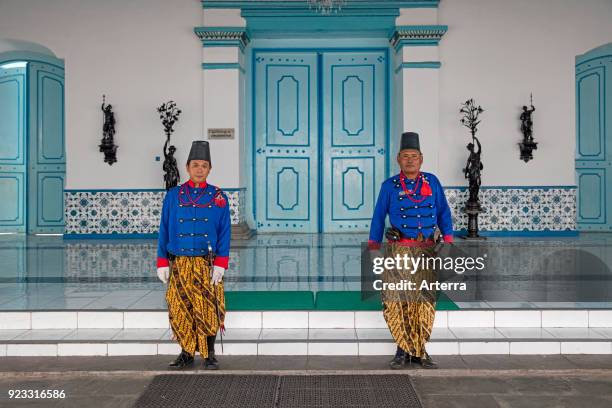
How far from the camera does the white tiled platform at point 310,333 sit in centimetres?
359

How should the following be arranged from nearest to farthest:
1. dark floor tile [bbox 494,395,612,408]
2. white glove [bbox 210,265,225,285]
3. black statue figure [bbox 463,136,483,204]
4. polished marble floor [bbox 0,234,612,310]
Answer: dark floor tile [bbox 494,395,612,408], white glove [bbox 210,265,225,285], polished marble floor [bbox 0,234,612,310], black statue figure [bbox 463,136,483,204]

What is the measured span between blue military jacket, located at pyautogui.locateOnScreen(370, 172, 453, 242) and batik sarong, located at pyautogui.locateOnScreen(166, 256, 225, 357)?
92cm

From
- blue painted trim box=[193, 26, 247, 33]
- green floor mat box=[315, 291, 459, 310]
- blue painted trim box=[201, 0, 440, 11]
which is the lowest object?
green floor mat box=[315, 291, 459, 310]

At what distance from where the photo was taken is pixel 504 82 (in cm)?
762

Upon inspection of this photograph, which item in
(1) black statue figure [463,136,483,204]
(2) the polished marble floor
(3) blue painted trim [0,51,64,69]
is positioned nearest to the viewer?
(2) the polished marble floor

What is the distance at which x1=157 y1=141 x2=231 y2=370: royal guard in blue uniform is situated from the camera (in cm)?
330

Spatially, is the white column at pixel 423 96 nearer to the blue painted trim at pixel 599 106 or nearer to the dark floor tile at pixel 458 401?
the blue painted trim at pixel 599 106

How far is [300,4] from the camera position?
7.51 metres

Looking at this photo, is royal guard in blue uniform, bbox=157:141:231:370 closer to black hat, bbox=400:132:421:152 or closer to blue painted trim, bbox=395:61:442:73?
black hat, bbox=400:132:421:152

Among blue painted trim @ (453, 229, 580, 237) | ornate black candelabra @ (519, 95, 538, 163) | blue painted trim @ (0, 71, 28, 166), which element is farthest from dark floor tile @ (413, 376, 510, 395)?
blue painted trim @ (0, 71, 28, 166)

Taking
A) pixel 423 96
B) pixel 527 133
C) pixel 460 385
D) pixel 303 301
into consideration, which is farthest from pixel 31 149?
pixel 460 385

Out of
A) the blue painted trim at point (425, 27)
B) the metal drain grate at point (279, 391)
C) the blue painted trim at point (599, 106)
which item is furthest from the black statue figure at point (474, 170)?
the metal drain grate at point (279, 391)

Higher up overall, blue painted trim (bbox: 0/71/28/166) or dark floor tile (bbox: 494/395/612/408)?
blue painted trim (bbox: 0/71/28/166)

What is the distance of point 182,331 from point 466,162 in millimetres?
5177
